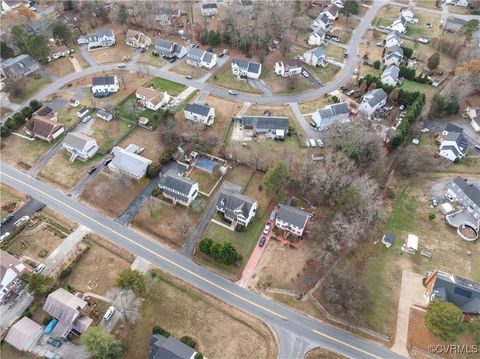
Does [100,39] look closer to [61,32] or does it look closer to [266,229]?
[61,32]

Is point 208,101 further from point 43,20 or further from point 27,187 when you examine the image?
point 43,20

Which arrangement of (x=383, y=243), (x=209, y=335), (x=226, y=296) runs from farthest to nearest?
(x=383, y=243) → (x=226, y=296) → (x=209, y=335)

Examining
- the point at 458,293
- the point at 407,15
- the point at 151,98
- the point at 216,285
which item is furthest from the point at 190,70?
the point at 458,293

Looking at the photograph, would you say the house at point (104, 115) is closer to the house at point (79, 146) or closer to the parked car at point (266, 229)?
the house at point (79, 146)

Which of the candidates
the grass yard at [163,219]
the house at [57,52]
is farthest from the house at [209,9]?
the grass yard at [163,219]

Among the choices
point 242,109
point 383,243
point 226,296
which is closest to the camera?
point 226,296

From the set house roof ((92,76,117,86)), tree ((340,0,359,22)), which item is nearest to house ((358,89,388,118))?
tree ((340,0,359,22))

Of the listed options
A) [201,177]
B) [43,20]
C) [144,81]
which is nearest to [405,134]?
[201,177]
